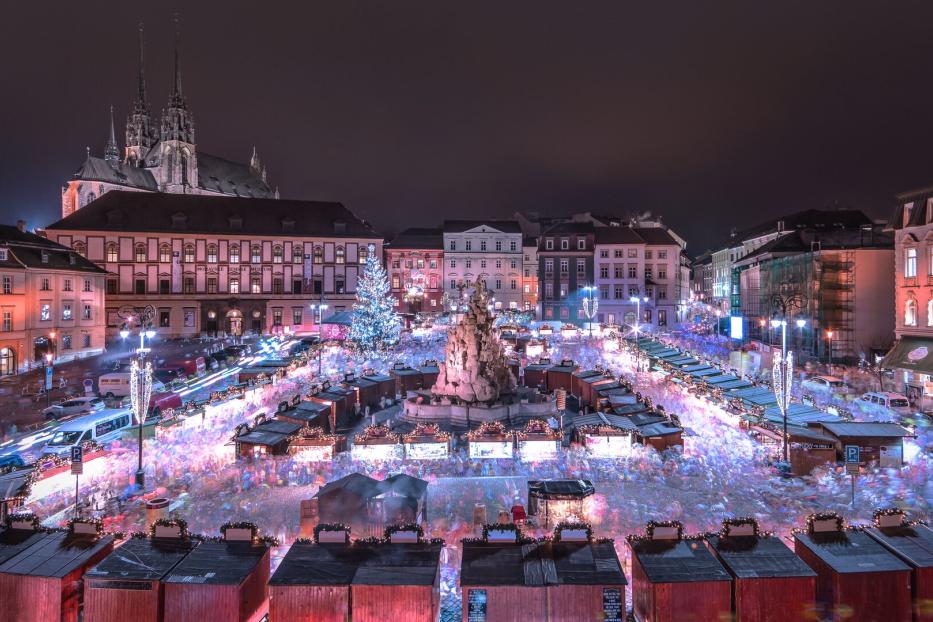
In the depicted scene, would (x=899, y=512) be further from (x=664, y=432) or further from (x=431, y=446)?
(x=431, y=446)

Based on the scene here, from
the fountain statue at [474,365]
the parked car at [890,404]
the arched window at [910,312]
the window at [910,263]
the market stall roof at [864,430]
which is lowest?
the parked car at [890,404]

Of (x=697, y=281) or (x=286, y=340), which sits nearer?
(x=286, y=340)

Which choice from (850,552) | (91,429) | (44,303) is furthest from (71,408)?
(850,552)

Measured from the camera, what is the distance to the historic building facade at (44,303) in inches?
1400

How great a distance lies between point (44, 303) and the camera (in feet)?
126

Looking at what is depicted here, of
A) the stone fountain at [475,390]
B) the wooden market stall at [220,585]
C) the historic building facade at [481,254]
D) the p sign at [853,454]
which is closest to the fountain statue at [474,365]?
the stone fountain at [475,390]

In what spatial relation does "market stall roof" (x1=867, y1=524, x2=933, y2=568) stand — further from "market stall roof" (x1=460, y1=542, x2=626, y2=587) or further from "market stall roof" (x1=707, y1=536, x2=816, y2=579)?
"market stall roof" (x1=460, y1=542, x2=626, y2=587)

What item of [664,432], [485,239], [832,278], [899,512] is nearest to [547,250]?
[485,239]

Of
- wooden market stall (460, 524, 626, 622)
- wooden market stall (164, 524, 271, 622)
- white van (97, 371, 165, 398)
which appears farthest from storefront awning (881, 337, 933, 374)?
white van (97, 371, 165, 398)

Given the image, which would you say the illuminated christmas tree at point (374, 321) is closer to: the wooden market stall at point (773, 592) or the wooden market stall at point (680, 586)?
the wooden market stall at point (680, 586)

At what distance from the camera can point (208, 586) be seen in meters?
7.74

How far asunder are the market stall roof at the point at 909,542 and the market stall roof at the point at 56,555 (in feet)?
41.9

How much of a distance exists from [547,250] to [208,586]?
201 feet

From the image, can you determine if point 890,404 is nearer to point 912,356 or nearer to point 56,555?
point 912,356
